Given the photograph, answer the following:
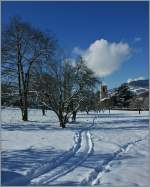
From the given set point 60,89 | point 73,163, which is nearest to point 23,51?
point 60,89

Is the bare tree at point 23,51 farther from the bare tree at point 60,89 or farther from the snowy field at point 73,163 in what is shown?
the snowy field at point 73,163

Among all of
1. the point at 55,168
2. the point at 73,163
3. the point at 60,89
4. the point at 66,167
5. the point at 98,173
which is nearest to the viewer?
the point at 98,173

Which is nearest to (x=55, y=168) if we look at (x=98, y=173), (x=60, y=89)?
(x=98, y=173)

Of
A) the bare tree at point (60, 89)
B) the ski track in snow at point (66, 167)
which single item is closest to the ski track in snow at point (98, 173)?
the ski track in snow at point (66, 167)

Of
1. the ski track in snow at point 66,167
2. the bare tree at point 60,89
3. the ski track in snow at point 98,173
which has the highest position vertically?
the bare tree at point 60,89

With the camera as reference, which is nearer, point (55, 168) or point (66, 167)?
Answer: point (55, 168)

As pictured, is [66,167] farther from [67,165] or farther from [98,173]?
[98,173]

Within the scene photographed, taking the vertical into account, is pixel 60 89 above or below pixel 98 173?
above

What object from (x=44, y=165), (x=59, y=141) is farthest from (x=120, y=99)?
(x=44, y=165)

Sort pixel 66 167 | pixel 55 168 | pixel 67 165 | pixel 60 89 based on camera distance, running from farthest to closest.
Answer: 1. pixel 60 89
2. pixel 67 165
3. pixel 66 167
4. pixel 55 168

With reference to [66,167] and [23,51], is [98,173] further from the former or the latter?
[23,51]

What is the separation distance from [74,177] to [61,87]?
13469 mm

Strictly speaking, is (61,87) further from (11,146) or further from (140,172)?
(140,172)

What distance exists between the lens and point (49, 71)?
67.5 feet
